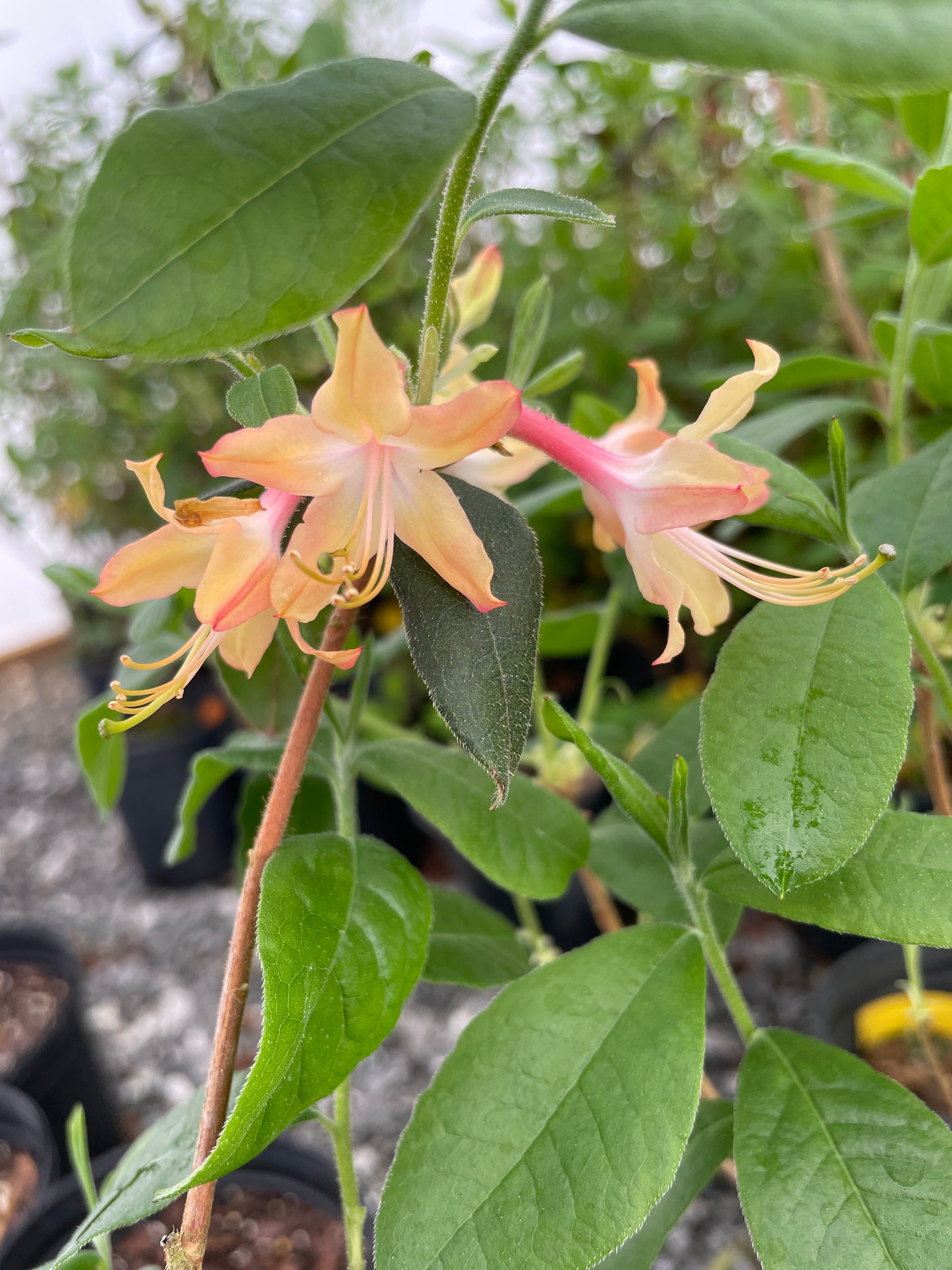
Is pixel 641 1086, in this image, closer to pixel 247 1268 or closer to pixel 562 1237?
pixel 562 1237

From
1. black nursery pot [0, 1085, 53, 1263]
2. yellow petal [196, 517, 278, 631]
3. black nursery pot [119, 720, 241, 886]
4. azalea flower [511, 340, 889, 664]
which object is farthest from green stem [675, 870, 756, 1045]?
black nursery pot [119, 720, 241, 886]

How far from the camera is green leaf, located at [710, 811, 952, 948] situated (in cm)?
32

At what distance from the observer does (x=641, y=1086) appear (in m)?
0.32

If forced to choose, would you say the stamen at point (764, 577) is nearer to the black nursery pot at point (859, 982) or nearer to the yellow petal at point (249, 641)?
the yellow petal at point (249, 641)

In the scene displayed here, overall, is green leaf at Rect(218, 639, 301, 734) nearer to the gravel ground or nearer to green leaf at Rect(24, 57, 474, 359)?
green leaf at Rect(24, 57, 474, 359)

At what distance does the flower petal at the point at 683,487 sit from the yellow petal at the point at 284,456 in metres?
0.10

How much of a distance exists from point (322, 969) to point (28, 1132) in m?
0.74

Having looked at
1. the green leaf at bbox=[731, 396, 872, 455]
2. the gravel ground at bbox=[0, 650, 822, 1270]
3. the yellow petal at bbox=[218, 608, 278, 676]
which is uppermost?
the yellow petal at bbox=[218, 608, 278, 676]

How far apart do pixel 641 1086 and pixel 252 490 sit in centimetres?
25

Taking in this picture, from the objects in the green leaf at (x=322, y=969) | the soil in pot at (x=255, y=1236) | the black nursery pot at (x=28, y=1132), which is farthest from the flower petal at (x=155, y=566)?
the black nursery pot at (x=28, y=1132)

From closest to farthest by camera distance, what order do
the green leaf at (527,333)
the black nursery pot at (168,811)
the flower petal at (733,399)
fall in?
the flower petal at (733,399) < the green leaf at (527,333) < the black nursery pot at (168,811)

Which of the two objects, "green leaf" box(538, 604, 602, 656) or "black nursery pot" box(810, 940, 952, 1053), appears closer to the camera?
"green leaf" box(538, 604, 602, 656)

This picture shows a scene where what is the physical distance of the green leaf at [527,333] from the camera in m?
0.41

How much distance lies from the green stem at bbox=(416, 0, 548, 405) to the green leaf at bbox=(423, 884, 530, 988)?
257mm
